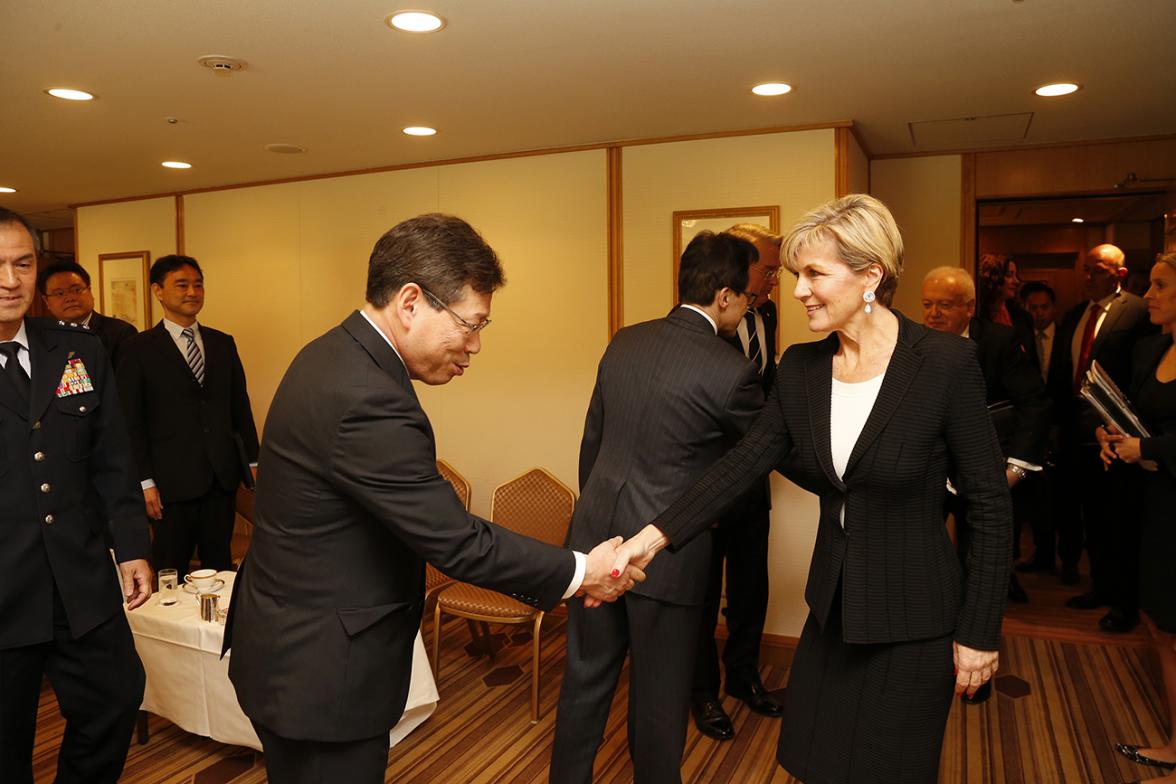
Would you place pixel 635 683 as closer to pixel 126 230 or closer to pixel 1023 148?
pixel 1023 148

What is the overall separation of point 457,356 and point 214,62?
215 cm

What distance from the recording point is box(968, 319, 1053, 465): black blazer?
3461 mm

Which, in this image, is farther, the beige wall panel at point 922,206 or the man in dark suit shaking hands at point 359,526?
the beige wall panel at point 922,206

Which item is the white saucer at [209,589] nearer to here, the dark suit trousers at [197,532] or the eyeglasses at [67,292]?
the dark suit trousers at [197,532]

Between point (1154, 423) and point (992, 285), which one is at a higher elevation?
point (992, 285)

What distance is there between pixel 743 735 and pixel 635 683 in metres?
1.02

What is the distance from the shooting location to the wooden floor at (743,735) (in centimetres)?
324

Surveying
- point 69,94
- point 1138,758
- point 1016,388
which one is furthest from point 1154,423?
point 69,94

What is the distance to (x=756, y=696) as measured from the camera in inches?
149

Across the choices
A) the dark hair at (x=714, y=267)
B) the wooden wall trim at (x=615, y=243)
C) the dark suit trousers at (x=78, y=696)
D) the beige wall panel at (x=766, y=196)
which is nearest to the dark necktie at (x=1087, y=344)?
the beige wall panel at (x=766, y=196)

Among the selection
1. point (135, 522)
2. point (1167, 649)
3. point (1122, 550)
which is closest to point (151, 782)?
point (135, 522)

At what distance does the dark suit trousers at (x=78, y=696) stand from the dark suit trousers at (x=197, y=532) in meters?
1.77

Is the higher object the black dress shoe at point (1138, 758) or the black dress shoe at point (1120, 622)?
the black dress shoe at point (1120, 622)

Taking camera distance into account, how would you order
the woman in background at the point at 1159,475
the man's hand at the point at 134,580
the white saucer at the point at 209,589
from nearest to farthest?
1. the man's hand at the point at 134,580
2. the woman in background at the point at 1159,475
3. the white saucer at the point at 209,589
